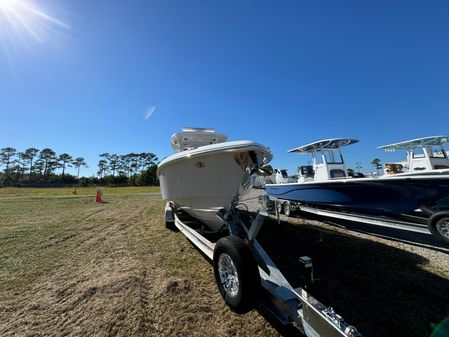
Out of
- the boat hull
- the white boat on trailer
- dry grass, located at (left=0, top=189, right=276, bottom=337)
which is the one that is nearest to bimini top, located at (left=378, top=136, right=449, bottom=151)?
the boat hull

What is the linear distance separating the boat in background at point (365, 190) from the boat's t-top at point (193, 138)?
3125 millimetres

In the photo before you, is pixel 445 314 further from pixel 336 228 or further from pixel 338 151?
pixel 338 151

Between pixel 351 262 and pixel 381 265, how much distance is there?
45 centimetres

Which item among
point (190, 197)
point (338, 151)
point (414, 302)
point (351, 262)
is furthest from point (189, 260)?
point (338, 151)

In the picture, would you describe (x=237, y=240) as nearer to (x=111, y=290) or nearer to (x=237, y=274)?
(x=237, y=274)

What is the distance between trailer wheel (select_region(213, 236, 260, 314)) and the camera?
234 centimetres

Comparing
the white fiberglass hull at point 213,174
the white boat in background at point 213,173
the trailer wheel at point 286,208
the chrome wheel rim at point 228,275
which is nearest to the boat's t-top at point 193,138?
the white boat in background at point 213,173

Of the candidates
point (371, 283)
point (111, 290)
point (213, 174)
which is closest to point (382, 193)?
point (371, 283)

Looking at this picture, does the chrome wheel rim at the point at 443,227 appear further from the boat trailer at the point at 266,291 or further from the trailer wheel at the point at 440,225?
the boat trailer at the point at 266,291

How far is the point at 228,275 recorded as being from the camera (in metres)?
2.73

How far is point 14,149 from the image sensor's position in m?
84.3

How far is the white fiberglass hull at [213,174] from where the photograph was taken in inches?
128

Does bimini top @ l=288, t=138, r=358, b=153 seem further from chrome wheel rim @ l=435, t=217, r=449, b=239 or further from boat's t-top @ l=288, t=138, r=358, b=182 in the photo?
chrome wheel rim @ l=435, t=217, r=449, b=239

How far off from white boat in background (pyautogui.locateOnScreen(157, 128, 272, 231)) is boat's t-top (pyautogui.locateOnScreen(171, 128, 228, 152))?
1.53 meters
